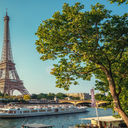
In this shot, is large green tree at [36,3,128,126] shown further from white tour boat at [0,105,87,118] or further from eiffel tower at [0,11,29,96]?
eiffel tower at [0,11,29,96]

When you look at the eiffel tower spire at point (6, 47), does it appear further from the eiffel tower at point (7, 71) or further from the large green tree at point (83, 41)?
the large green tree at point (83, 41)

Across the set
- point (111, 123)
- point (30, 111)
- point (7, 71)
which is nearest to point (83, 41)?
point (111, 123)

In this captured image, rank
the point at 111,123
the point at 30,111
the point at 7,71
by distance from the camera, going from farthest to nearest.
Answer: the point at 7,71, the point at 30,111, the point at 111,123

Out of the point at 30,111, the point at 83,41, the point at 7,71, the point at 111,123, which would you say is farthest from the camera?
the point at 7,71

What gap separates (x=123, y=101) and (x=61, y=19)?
1007 centimetres

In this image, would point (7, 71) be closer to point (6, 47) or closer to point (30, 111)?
point (6, 47)

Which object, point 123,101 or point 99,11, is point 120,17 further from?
point 123,101

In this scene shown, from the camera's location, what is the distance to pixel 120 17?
12.0 metres

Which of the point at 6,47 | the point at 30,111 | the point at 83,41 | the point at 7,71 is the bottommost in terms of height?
the point at 30,111

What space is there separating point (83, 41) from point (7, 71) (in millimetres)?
113139

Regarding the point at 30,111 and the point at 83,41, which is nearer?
the point at 83,41

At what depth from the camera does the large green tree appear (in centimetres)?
1187

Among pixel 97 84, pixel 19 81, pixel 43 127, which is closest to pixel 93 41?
pixel 97 84

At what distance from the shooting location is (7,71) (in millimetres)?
117312
